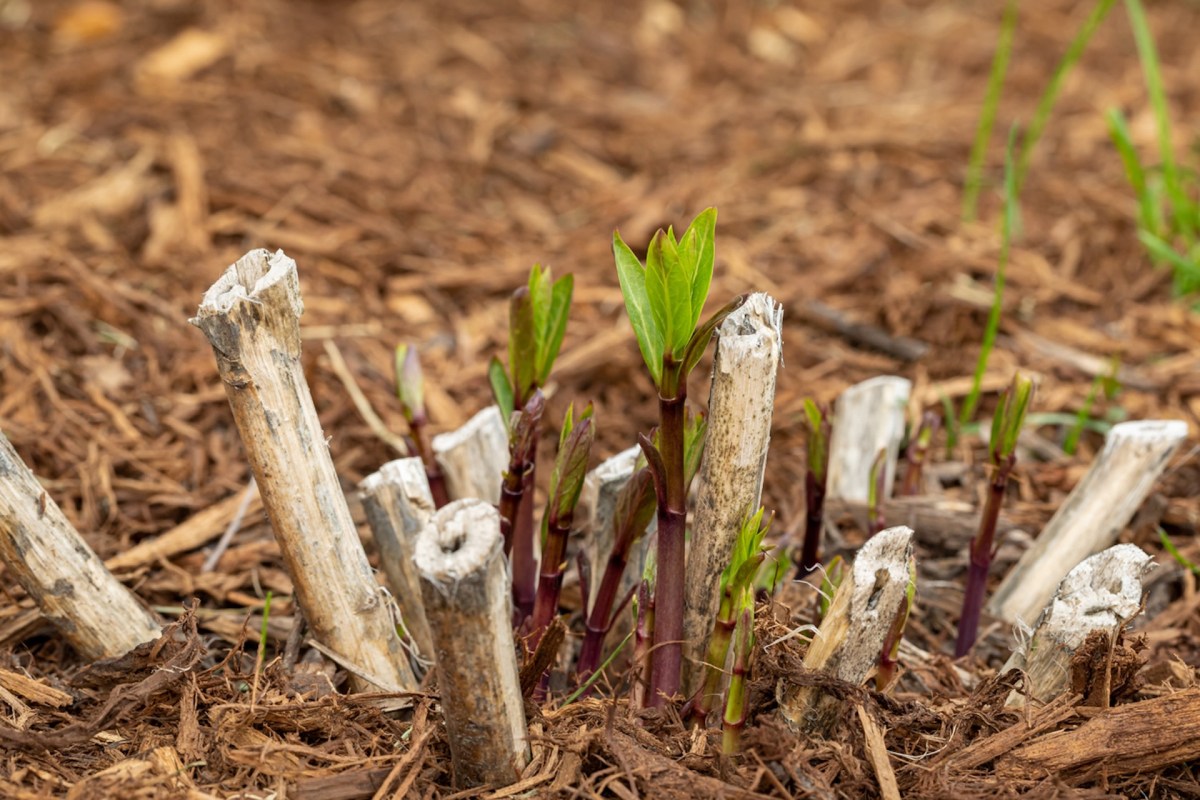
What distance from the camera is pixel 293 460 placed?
61.6 inches

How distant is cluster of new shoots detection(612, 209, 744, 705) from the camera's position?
1432 mm

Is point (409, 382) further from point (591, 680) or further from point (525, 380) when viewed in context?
point (591, 680)

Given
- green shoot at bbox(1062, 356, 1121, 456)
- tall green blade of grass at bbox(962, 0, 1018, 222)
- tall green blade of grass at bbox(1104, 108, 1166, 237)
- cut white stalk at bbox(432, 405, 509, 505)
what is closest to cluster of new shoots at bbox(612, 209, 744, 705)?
cut white stalk at bbox(432, 405, 509, 505)

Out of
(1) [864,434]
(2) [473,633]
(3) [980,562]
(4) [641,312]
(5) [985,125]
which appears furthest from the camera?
(5) [985,125]

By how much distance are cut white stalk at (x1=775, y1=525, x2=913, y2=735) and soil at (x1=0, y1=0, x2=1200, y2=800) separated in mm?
49

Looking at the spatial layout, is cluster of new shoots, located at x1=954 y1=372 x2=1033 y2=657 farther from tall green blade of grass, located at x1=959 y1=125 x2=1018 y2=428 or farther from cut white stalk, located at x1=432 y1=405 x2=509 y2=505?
cut white stalk, located at x1=432 y1=405 x2=509 y2=505

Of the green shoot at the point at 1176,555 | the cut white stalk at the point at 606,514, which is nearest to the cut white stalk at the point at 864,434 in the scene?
the green shoot at the point at 1176,555

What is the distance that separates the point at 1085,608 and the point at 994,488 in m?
0.31

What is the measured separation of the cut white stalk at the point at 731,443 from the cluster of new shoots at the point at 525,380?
0.30 metres

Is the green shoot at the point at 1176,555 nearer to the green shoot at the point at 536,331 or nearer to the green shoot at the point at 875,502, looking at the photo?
the green shoot at the point at 875,502

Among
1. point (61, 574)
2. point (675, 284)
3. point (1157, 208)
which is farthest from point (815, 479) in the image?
point (1157, 208)

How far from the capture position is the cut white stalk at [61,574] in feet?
5.18

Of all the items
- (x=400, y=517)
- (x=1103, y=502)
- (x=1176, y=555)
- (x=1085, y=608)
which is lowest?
(x=1176, y=555)

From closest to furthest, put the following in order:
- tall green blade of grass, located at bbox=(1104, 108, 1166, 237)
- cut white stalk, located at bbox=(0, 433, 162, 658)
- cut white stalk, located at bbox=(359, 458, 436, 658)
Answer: cut white stalk, located at bbox=(0, 433, 162, 658) → cut white stalk, located at bbox=(359, 458, 436, 658) → tall green blade of grass, located at bbox=(1104, 108, 1166, 237)
